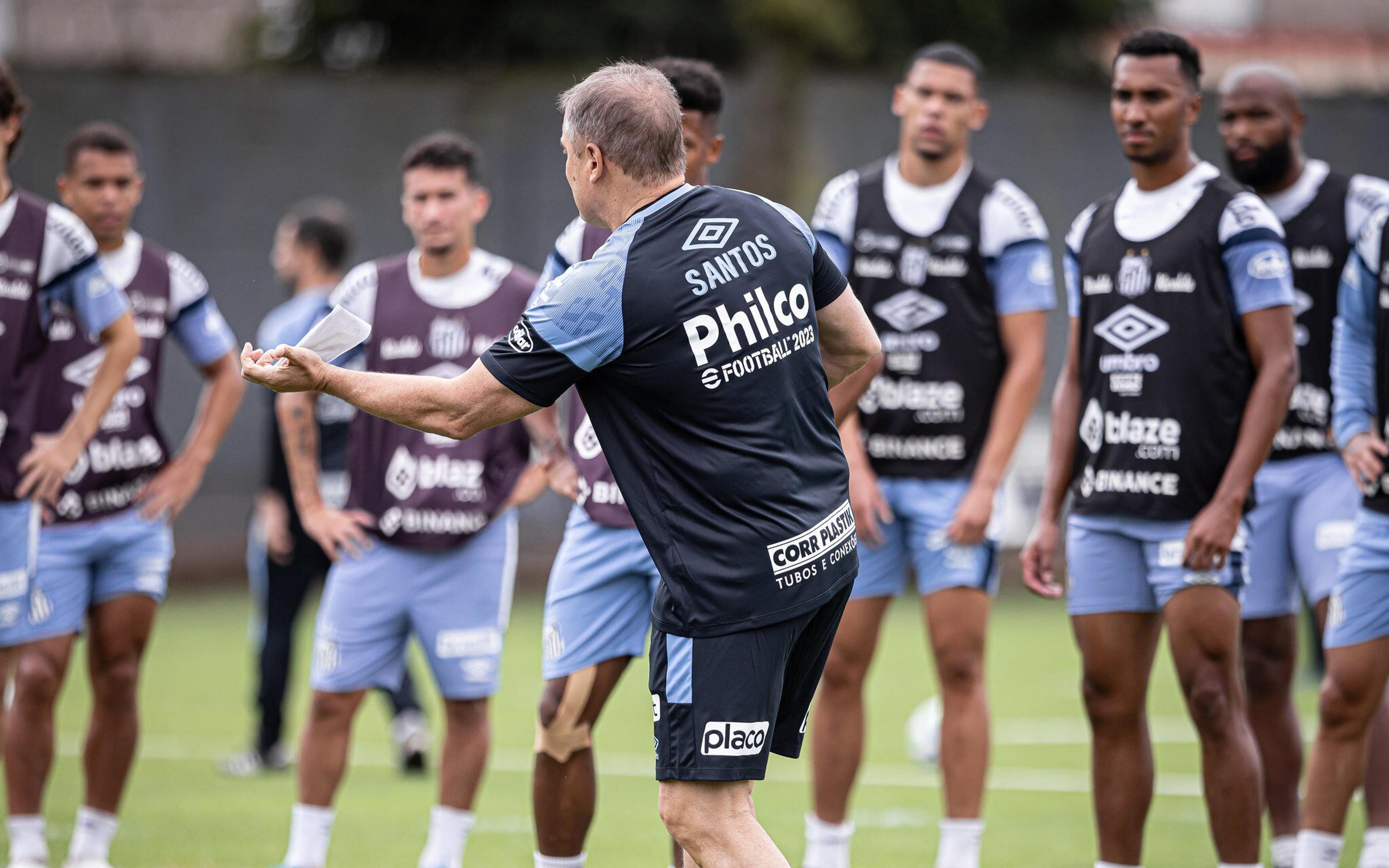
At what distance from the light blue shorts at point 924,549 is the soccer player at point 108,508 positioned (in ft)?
8.97

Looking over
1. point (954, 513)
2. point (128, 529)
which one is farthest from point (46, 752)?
point (954, 513)

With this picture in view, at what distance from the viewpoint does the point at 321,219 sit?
358 inches

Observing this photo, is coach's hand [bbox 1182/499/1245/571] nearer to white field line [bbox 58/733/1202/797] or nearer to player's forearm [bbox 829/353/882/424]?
player's forearm [bbox 829/353/882/424]

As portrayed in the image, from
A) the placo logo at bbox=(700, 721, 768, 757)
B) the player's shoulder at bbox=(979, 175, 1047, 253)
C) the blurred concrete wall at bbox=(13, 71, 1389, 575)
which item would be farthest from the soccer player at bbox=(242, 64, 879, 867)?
the blurred concrete wall at bbox=(13, 71, 1389, 575)

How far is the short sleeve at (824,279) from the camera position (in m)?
4.36

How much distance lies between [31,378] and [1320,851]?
4.87m

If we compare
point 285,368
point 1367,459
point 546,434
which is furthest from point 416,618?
point 1367,459

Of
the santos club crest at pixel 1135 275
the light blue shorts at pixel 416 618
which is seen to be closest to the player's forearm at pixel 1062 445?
the santos club crest at pixel 1135 275

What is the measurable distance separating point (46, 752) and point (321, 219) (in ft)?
12.5

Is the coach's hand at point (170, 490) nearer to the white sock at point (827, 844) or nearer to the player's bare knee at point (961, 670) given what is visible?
the white sock at point (827, 844)

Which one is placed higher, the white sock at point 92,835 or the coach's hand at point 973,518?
the coach's hand at point 973,518

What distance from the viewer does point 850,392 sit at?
5.62 meters

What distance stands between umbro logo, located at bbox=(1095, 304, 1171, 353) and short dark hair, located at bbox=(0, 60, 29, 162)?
391cm

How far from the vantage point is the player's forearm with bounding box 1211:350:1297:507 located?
16.8 feet
